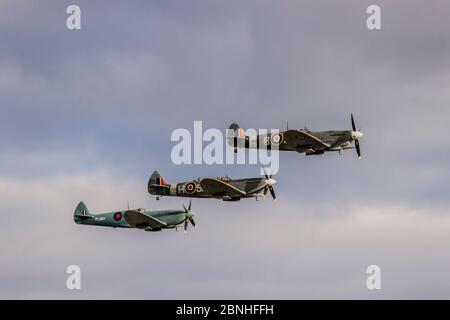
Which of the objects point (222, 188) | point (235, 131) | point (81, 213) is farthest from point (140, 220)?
point (235, 131)

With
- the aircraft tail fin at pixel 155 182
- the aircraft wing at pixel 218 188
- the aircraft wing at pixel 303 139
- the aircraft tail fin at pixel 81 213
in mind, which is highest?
the aircraft wing at pixel 303 139

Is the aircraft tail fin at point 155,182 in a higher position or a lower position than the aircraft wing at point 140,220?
higher

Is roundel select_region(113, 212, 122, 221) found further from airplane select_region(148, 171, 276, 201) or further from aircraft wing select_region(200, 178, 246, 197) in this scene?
aircraft wing select_region(200, 178, 246, 197)

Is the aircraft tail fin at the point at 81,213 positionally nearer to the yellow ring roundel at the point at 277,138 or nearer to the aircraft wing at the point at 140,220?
the aircraft wing at the point at 140,220

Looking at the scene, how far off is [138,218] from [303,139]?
19.5 meters

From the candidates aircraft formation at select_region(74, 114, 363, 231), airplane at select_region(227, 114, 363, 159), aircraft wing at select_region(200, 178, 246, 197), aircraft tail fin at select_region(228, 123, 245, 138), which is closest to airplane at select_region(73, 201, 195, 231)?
aircraft formation at select_region(74, 114, 363, 231)

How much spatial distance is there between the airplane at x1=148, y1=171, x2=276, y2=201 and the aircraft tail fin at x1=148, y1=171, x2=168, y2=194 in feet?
0.54

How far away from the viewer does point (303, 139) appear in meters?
140

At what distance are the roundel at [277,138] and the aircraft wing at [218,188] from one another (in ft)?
27.1

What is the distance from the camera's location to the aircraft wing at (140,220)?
13762 centimetres

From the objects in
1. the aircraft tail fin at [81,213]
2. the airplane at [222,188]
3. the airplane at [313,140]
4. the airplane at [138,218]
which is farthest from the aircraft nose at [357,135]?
the aircraft tail fin at [81,213]
